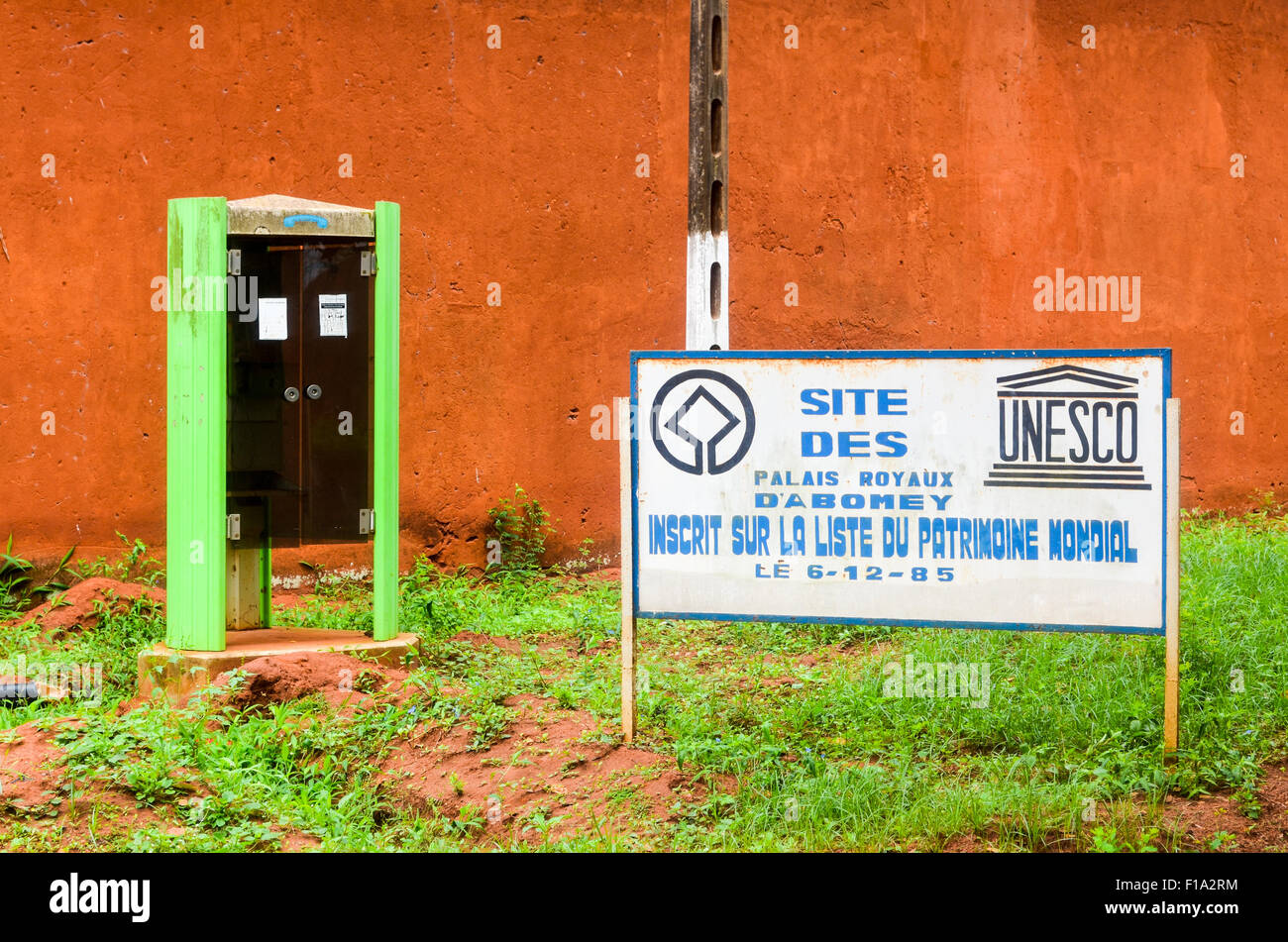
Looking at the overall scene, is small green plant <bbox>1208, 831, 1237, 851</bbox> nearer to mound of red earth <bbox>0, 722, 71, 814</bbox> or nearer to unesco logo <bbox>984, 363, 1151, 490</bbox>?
unesco logo <bbox>984, 363, 1151, 490</bbox>

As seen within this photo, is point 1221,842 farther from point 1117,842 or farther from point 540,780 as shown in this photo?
point 540,780

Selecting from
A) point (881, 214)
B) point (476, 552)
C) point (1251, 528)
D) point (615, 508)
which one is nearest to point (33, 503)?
point (476, 552)

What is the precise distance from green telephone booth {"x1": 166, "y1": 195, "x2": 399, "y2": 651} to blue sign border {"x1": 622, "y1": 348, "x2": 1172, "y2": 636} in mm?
1473

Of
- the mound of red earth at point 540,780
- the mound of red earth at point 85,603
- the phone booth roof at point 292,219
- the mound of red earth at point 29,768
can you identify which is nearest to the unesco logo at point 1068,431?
the mound of red earth at point 540,780

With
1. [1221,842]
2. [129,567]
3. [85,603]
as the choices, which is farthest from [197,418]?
[1221,842]

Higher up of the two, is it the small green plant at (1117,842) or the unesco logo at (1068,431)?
the unesco logo at (1068,431)

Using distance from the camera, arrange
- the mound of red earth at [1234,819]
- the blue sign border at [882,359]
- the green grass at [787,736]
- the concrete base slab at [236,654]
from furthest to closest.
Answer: the concrete base slab at [236,654], the blue sign border at [882,359], the green grass at [787,736], the mound of red earth at [1234,819]

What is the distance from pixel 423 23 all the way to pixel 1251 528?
6.90 meters

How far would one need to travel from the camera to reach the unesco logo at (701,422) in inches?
190

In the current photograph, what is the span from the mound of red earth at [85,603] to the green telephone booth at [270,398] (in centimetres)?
116

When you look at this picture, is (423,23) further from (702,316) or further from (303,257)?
(702,316)

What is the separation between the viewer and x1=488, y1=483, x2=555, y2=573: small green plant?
26.3 feet

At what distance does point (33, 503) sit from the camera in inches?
A: 298

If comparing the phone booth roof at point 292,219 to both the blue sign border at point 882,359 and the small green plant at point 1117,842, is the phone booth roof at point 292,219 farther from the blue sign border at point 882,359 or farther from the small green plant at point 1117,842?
the small green plant at point 1117,842
